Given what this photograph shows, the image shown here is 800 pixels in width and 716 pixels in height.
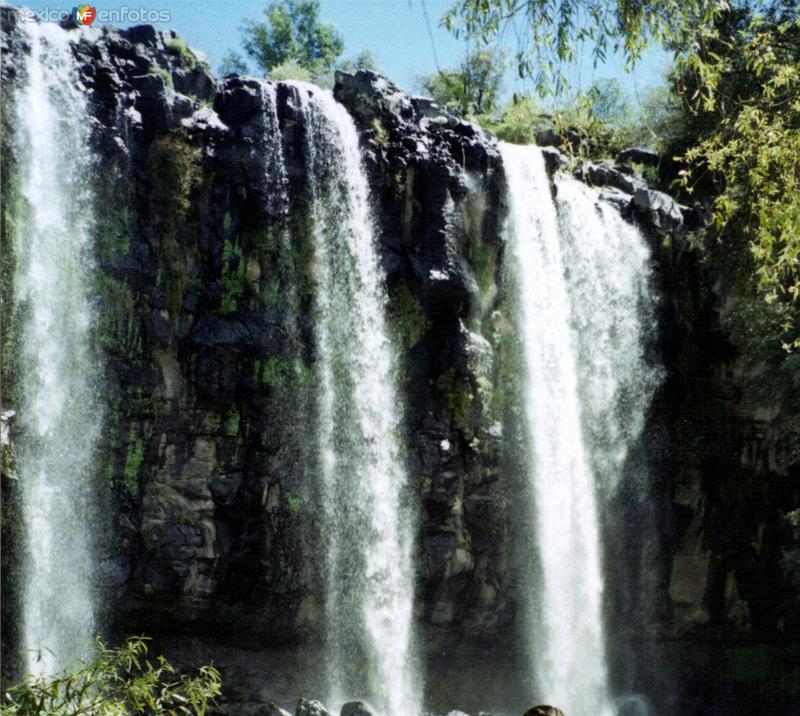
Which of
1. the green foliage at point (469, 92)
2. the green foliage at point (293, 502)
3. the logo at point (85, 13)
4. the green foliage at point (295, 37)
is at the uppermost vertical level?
the green foliage at point (295, 37)

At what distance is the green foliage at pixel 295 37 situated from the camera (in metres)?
27.0

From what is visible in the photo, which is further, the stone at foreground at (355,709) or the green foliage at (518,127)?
the green foliage at (518,127)

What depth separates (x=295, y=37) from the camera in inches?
1082

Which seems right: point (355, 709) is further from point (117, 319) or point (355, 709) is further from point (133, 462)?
point (117, 319)

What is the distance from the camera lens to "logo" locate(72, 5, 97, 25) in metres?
13.7

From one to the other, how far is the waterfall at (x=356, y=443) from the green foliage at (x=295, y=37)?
11.2 metres

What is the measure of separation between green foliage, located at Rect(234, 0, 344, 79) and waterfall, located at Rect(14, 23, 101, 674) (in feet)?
41.5

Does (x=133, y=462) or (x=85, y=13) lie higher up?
(x=85, y=13)

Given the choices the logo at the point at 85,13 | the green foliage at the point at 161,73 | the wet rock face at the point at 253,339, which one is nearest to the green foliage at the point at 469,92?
the wet rock face at the point at 253,339

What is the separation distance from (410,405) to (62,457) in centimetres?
519

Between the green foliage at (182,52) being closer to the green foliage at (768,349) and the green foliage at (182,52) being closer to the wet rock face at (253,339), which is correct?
the wet rock face at (253,339)

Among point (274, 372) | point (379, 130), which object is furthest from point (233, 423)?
point (379, 130)

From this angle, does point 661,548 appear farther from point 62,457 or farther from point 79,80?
point 79,80

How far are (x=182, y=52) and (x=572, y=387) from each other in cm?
830
